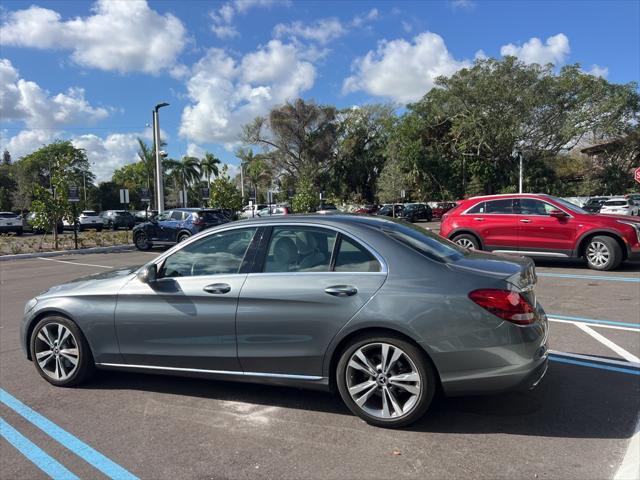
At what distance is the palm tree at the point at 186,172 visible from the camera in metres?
72.9

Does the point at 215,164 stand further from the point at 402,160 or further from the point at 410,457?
the point at 410,457

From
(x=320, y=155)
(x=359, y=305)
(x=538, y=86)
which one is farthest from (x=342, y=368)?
(x=320, y=155)

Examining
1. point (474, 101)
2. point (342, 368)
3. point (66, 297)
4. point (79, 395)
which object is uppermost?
point (474, 101)

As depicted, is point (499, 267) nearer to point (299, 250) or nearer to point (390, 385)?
point (390, 385)

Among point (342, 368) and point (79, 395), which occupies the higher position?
point (342, 368)

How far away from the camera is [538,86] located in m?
43.6

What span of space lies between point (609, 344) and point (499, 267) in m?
2.69

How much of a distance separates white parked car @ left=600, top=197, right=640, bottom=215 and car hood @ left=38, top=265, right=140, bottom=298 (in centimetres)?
2884

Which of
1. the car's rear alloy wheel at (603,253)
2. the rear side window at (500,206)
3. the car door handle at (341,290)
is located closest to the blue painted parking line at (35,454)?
the car door handle at (341,290)

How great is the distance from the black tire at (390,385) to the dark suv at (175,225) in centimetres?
1556

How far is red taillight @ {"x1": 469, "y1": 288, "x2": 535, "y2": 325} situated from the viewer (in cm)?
343

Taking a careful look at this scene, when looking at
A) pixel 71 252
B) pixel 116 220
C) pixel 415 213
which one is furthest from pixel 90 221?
pixel 415 213

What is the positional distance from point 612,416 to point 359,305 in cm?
213

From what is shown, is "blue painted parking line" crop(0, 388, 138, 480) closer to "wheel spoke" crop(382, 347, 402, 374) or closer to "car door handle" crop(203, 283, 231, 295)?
"car door handle" crop(203, 283, 231, 295)
